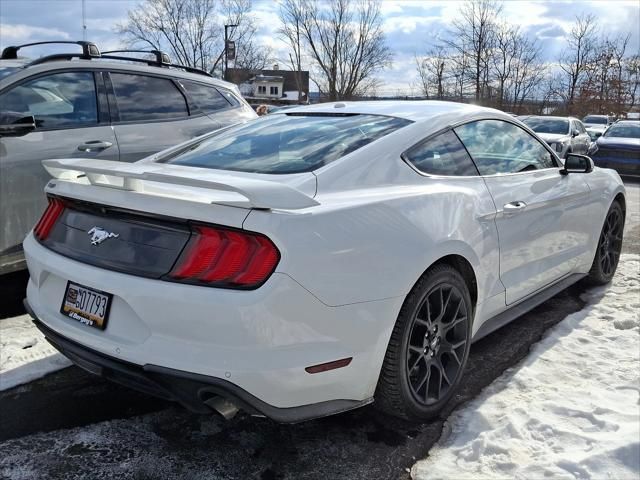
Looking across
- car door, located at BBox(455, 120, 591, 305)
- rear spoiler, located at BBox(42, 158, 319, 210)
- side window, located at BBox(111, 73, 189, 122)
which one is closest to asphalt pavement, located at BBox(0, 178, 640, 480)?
car door, located at BBox(455, 120, 591, 305)

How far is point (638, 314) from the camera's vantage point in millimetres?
4281

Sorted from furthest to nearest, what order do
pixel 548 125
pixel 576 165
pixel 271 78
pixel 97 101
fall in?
pixel 271 78, pixel 548 125, pixel 97 101, pixel 576 165

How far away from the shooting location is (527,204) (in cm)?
352

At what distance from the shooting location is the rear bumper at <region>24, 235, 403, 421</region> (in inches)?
81.8

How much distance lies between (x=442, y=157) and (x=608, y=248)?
2.71 metres

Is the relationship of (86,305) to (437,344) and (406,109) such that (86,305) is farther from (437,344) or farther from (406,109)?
(406,109)

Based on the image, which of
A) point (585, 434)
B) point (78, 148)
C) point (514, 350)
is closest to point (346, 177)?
point (585, 434)

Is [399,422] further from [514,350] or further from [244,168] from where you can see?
[244,168]

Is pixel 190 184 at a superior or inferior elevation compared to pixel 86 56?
inferior

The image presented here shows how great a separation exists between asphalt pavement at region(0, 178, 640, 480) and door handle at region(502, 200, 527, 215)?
0.97 metres

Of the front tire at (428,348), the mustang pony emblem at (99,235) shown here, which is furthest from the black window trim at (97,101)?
the front tire at (428,348)

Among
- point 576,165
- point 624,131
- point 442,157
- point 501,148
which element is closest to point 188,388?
point 442,157

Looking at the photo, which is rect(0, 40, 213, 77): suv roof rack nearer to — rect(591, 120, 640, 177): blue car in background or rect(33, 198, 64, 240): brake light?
rect(33, 198, 64, 240): brake light

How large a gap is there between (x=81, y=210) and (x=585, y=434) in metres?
2.55
